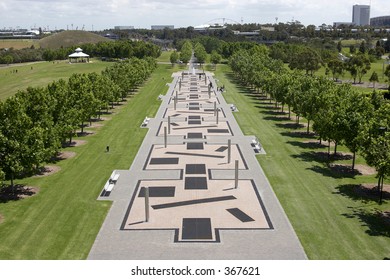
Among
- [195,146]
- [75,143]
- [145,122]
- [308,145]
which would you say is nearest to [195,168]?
[195,146]

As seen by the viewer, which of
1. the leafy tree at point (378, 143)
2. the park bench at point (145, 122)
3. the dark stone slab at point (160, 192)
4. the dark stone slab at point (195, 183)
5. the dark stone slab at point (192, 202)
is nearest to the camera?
the leafy tree at point (378, 143)

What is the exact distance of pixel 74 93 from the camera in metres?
51.7

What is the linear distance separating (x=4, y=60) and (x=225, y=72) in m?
92.9

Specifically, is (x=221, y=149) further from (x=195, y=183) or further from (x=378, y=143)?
(x=378, y=143)

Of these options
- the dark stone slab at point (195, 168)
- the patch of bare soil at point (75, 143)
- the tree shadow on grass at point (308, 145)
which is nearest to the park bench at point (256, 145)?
the tree shadow on grass at point (308, 145)

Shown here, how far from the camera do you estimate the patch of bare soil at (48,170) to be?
38.5 meters

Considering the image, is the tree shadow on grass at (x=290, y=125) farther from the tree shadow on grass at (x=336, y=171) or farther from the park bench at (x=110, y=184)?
the park bench at (x=110, y=184)

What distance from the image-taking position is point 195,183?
35812 mm

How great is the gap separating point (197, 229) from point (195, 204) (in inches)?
166

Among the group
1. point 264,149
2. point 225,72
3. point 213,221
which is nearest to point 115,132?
point 264,149

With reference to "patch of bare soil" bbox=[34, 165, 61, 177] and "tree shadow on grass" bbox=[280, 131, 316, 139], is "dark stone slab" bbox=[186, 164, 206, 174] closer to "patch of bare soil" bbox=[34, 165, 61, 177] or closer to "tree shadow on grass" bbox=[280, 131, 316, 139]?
"patch of bare soil" bbox=[34, 165, 61, 177]

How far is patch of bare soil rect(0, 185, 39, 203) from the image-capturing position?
3273 centimetres

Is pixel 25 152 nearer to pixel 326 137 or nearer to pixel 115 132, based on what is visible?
pixel 115 132

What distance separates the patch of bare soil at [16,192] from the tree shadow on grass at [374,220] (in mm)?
23521
